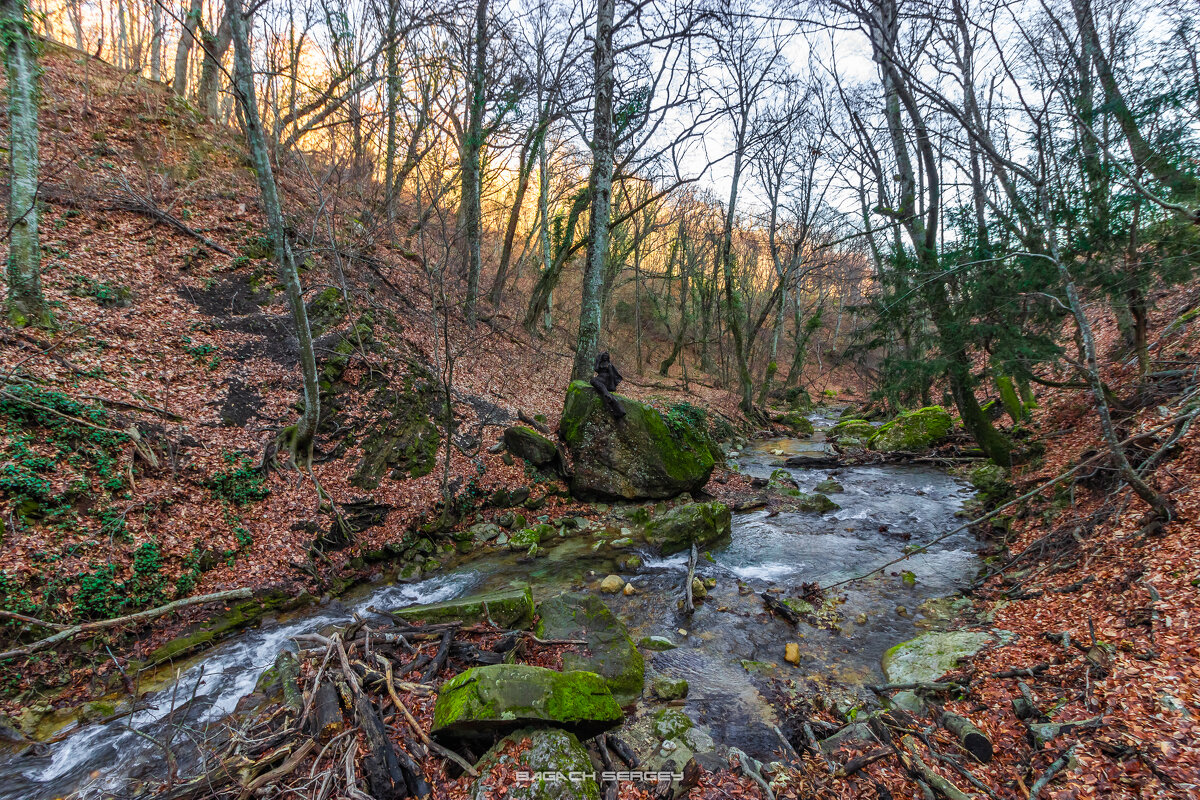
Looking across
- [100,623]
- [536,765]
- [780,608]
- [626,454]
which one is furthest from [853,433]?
[100,623]

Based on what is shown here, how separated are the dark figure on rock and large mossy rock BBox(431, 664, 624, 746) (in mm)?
6696

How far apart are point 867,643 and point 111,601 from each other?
8283mm

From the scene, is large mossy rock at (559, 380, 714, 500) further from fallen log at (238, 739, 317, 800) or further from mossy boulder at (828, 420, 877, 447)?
mossy boulder at (828, 420, 877, 447)

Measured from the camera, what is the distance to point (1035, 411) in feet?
37.1

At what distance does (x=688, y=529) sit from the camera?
823cm

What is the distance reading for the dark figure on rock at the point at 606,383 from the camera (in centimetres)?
1034

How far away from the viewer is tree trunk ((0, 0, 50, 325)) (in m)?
7.34

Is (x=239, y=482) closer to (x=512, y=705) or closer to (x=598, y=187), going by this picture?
(x=512, y=705)

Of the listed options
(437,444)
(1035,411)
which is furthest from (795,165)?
(437,444)

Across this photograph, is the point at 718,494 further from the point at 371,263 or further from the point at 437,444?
the point at 371,263

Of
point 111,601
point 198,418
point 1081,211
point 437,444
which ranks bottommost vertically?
point 111,601

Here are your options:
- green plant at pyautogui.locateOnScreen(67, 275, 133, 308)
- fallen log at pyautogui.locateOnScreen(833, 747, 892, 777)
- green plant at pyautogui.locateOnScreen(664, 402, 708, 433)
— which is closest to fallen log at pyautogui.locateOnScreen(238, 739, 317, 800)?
fallen log at pyautogui.locateOnScreen(833, 747, 892, 777)

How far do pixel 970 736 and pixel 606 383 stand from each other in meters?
8.25

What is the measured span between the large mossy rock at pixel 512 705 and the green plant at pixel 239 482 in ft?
16.2
